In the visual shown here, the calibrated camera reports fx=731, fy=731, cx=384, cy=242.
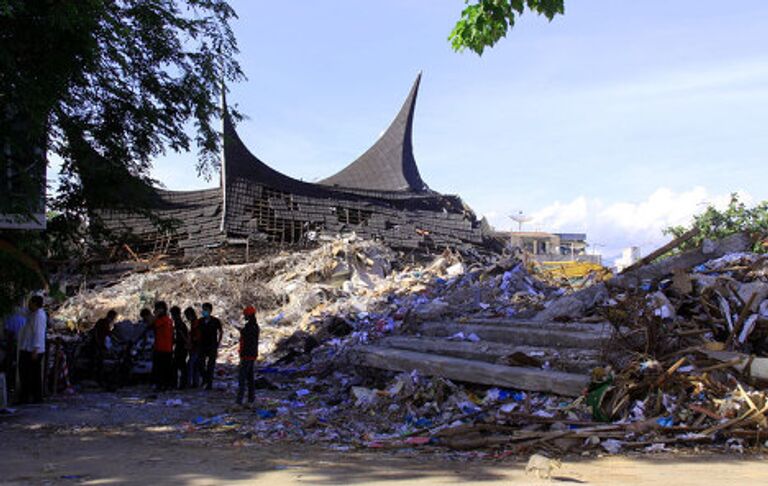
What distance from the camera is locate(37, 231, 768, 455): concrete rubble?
6.43m

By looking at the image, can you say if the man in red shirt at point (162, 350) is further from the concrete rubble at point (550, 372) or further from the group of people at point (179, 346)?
the concrete rubble at point (550, 372)

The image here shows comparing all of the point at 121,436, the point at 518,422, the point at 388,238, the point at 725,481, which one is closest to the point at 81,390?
the point at 121,436

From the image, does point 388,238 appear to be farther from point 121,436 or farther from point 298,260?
point 121,436

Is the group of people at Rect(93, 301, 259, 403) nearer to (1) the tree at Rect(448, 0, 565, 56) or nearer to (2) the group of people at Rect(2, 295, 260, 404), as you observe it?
(2) the group of people at Rect(2, 295, 260, 404)

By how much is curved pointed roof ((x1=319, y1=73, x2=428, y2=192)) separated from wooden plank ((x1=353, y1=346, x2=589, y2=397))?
26.4 m

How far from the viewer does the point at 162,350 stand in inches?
420

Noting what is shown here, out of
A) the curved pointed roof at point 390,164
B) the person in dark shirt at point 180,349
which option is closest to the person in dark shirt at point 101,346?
the person in dark shirt at point 180,349

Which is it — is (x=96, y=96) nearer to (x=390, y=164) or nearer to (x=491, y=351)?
(x=491, y=351)

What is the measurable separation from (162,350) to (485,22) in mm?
6609

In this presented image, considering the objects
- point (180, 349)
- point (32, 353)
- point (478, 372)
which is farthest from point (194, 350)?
point (478, 372)

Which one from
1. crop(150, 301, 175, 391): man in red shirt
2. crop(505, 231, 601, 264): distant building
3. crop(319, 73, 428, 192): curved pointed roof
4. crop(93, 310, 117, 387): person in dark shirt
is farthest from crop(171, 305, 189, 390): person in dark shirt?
crop(505, 231, 601, 264): distant building

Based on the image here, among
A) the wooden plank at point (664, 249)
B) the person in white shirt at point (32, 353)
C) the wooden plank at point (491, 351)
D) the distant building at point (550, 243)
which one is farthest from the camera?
the distant building at point (550, 243)

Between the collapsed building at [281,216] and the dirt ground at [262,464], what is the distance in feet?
57.4

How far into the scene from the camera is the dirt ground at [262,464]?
5070mm
